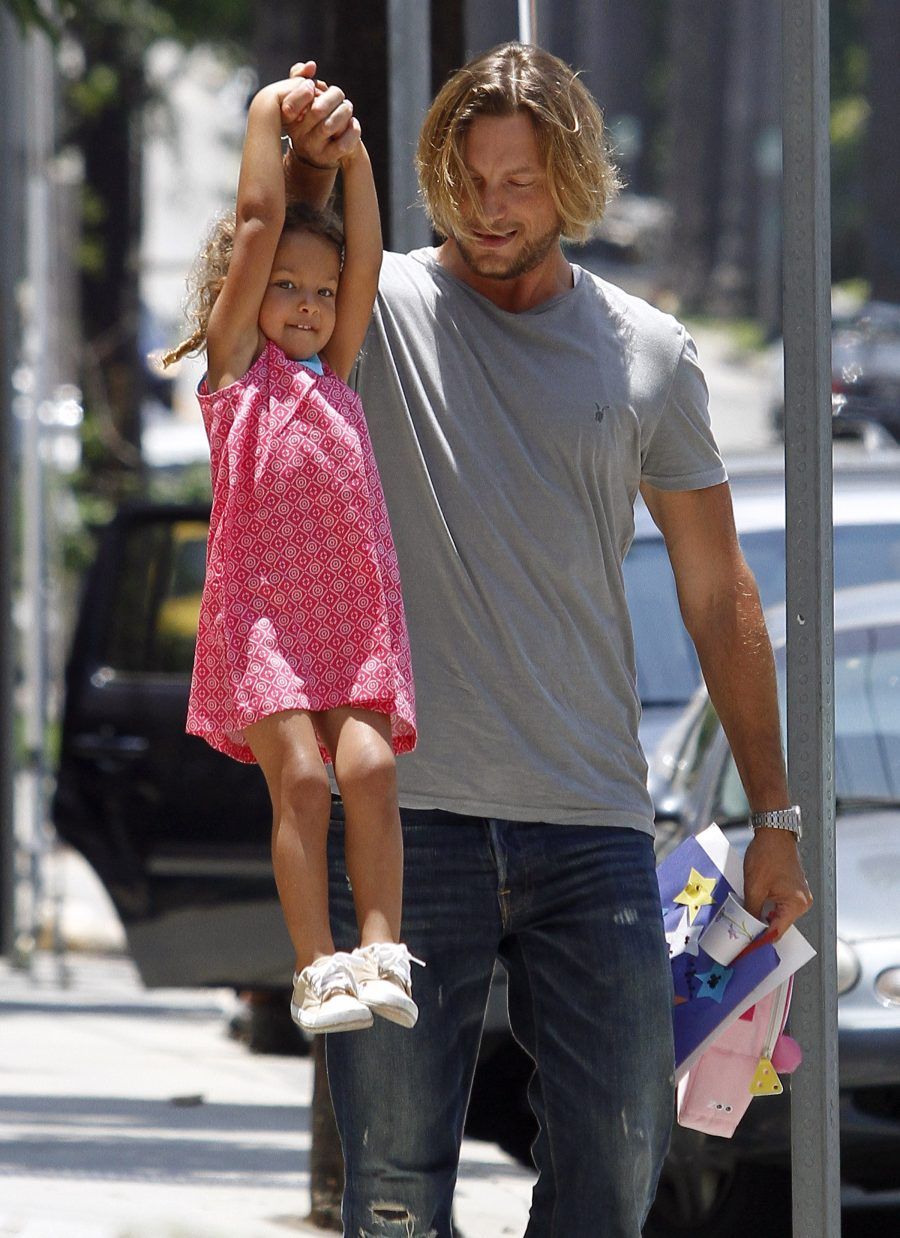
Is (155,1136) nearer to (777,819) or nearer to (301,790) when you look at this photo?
(777,819)

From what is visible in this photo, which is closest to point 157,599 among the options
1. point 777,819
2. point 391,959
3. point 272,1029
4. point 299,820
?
point 272,1029

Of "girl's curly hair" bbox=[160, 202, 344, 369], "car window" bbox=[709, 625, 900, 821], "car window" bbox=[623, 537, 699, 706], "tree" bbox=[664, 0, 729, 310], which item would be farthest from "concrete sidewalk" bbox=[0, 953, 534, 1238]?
"tree" bbox=[664, 0, 729, 310]

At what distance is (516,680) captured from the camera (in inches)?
120

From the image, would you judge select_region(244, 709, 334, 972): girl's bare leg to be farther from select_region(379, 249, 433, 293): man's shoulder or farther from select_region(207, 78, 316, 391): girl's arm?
select_region(379, 249, 433, 293): man's shoulder

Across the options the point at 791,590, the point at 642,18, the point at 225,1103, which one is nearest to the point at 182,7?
the point at 225,1103

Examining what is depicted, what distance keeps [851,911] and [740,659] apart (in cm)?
180

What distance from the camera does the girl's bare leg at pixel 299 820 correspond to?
2.82m

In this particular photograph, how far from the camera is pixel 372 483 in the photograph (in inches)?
115

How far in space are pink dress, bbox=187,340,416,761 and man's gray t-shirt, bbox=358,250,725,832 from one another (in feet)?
0.53

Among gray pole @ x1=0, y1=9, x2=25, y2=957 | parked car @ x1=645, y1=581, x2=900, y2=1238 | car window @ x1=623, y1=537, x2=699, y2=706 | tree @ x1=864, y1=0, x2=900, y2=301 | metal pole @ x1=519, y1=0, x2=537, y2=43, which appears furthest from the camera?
tree @ x1=864, y1=0, x2=900, y2=301

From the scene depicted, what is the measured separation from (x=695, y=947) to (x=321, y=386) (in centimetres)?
105

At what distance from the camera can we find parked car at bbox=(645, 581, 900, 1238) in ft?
15.4

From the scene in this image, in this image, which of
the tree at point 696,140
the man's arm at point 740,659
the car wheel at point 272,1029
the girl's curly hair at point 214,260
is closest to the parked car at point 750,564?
the car wheel at point 272,1029

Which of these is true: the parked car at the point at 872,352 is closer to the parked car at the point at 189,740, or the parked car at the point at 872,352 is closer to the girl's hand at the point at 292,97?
the parked car at the point at 189,740
